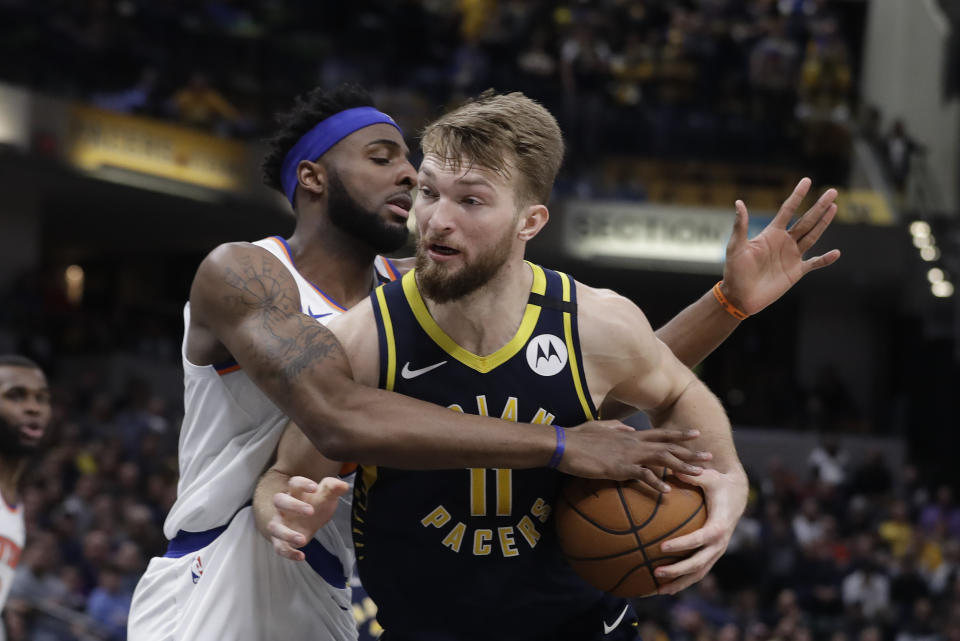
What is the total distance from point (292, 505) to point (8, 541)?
3508 millimetres

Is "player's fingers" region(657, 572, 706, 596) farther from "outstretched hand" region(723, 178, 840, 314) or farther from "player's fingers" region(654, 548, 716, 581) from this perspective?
"outstretched hand" region(723, 178, 840, 314)

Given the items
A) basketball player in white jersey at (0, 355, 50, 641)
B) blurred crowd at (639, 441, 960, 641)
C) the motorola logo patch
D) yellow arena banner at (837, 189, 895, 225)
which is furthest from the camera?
yellow arena banner at (837, 189, 895, 225)

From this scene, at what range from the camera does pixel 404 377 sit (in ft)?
10.5

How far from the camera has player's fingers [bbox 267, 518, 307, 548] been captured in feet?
10.1

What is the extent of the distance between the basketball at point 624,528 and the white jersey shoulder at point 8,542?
3.67 metres

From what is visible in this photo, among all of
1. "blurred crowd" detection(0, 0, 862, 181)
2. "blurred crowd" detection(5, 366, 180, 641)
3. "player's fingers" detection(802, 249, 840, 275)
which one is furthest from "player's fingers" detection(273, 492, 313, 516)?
"blurred crowd" detection(0, 0, 862, 181)

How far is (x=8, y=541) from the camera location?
19.6 feet

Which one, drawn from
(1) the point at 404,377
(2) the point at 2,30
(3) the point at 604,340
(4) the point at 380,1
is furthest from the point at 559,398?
(4) the point at 380,1

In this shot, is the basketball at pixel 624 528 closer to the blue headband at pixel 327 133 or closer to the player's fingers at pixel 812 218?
the player's fingers at pixel 812 218

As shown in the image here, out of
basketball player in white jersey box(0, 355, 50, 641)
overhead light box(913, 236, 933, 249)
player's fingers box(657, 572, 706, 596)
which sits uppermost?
player's fingers box(657, 572, 706, 596)

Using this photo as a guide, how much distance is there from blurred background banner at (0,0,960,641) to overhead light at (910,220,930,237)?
3 centimetres

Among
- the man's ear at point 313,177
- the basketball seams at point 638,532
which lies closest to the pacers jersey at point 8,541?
the man's ear at point 313,177

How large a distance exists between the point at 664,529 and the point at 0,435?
3868mm

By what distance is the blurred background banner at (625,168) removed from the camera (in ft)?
53.2
